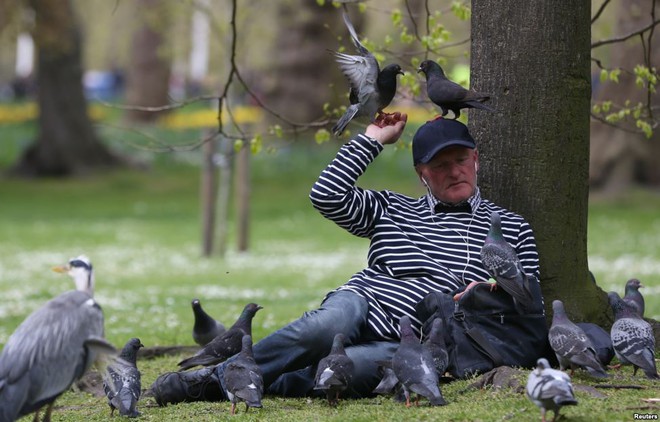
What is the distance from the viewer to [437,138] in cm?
640

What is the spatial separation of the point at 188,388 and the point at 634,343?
2455mm

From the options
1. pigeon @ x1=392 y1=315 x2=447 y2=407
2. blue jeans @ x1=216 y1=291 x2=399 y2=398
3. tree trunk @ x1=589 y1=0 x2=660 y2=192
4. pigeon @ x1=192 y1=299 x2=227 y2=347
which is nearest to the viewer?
pigeon @ x1=392 y1=315 x2=447 y2=407

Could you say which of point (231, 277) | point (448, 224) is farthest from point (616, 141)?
point (448, 224)

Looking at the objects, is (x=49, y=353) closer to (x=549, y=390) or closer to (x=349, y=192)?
(x=349, y=192)

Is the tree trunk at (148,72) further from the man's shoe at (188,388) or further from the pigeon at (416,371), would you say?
the pigeon at (416,371)

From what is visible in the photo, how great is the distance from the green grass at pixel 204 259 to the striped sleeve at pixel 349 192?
3.46 feet

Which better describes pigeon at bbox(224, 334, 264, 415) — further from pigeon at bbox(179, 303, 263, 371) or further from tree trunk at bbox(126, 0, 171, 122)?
tree trunk at bbox(126, 0, 171, 122)

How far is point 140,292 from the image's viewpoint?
14.7 meters

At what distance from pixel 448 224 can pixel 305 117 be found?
24.3m

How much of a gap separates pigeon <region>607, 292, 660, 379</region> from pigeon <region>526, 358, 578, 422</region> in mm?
1112

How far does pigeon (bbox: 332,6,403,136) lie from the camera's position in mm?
6859

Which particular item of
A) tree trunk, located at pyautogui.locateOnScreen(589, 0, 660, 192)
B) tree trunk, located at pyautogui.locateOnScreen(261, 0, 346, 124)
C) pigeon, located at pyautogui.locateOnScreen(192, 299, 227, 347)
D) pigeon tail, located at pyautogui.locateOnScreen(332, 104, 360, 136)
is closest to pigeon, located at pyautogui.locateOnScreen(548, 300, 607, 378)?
pigeon tail, located at pyautogui.locateOnScreen(332, 104, 360, 136)

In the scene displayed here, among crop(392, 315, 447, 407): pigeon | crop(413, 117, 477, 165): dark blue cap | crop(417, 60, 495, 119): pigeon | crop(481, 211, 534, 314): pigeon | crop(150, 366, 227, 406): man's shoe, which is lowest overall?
crop(150, 366, 227, 406): man's shoe

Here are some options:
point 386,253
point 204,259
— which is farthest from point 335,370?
point 204,259
